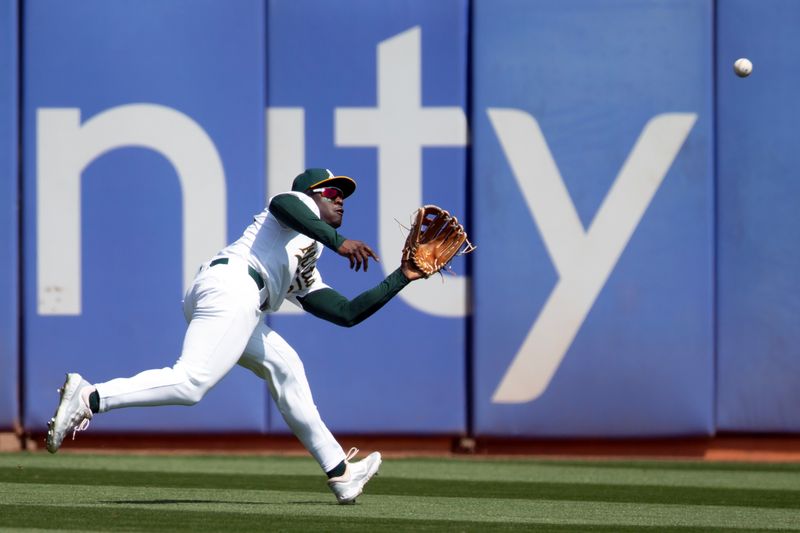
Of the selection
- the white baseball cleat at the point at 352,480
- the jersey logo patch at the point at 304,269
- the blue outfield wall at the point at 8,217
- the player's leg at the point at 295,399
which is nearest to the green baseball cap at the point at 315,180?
the jersey logo patch at the point at 304,269

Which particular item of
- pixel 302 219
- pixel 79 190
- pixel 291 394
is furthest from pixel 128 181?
pixel 302 219

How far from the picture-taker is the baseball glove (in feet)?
20.4

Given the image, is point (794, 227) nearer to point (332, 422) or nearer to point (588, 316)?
point (588, 316)

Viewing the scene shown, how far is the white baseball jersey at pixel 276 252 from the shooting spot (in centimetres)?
627

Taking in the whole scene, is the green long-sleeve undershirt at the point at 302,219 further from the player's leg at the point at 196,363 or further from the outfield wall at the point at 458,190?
the outfield wall at the point at 458,190

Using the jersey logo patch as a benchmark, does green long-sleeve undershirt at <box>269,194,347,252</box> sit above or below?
above

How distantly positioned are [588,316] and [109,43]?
11.8 feet

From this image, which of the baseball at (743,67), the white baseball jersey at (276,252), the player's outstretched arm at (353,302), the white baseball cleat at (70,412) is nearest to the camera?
the white baseball cleat at (70,412)

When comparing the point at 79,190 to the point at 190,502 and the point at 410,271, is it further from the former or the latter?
the point at 410,271

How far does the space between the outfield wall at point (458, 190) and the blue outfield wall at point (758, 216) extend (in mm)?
15

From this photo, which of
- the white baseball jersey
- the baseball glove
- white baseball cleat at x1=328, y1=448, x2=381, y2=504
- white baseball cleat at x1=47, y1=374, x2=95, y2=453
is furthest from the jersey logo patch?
white baseball cleat at x1=47, y1=374, x2=95, y2=453

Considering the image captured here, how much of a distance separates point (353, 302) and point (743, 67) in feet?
14.3

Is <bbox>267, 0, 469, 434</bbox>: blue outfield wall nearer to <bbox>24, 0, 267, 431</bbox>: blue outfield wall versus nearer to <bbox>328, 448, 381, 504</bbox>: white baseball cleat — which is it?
<bbox>24, 0, 267, 431</bbox>: blue outfield wall

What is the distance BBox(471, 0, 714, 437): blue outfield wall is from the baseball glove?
3.51 m
